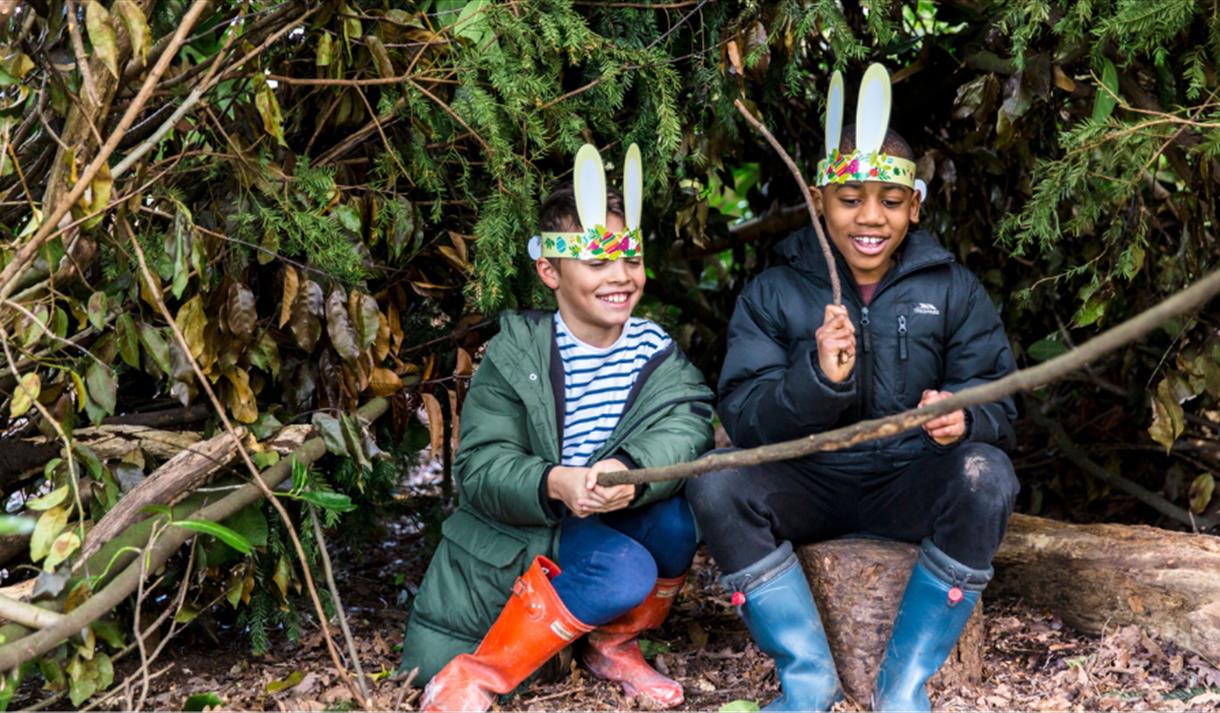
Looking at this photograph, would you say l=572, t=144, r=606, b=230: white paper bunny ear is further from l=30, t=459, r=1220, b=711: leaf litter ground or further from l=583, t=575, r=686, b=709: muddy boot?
l=30, t=459, r=1220, b=711: leaf litter ground

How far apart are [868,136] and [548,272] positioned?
2.72 feet

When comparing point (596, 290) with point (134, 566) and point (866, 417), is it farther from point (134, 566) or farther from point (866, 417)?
point (134, 566)

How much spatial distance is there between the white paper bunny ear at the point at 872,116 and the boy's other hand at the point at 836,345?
0.50 meters

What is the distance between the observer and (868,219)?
9.70ft

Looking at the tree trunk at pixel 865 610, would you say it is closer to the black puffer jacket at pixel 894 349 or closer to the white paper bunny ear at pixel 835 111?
the black puffer jacket at pixel 894 349

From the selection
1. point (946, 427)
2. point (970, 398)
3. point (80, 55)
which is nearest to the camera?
point (970, 398)

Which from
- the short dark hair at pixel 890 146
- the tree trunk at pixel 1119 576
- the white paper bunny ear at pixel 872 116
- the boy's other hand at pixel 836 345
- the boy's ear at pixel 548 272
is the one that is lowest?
the tree trunk at pixel 1119 576

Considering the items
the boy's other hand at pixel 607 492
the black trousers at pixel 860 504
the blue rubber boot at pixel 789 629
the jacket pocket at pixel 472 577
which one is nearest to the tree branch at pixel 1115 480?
the black trousers at pixel 860 504

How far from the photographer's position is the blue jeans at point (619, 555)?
286cm

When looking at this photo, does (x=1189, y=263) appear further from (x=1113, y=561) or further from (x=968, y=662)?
(x=968, y=662)

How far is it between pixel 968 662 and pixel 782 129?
70.1 inches

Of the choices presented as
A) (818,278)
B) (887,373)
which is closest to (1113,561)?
(887,373)

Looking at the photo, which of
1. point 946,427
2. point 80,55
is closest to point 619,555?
point 946,427

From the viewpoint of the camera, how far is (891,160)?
9.68 feet
